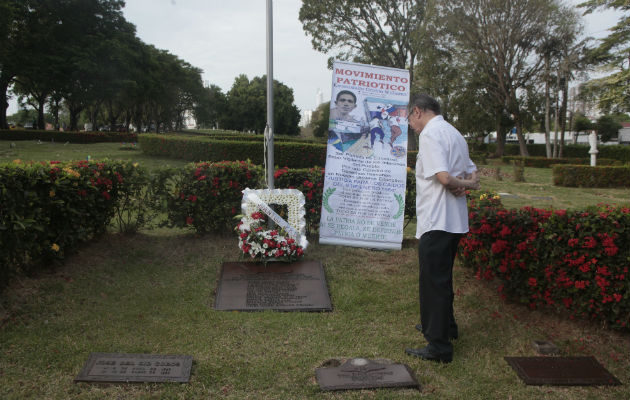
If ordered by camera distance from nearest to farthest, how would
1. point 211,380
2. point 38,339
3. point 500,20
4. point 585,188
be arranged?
point 211,380 → point 38,339 → point 585,188 → point 500,20

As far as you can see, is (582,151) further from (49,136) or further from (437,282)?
(49,136)

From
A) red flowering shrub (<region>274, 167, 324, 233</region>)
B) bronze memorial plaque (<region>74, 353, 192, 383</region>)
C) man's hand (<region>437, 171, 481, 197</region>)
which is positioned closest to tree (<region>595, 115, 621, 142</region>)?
red flowering shrub (<region>274, 167, 324, 233</region>)

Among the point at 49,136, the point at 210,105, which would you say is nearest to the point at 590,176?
the point at 49,136

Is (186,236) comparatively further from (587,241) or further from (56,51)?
(56,51)

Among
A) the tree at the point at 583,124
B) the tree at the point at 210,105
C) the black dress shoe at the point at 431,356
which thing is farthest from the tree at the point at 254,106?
the black dress shoe at the point at 431,356

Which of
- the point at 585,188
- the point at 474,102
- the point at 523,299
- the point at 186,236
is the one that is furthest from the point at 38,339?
the point at 474,102

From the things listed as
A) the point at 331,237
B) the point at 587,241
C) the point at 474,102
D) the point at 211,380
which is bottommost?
the point at 211,380

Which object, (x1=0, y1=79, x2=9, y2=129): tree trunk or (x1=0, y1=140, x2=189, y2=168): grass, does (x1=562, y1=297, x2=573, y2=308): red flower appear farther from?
(x1=0, y1=79, x2=9, y2=129): tree trunk

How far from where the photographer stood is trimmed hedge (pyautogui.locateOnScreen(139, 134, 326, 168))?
17516mm

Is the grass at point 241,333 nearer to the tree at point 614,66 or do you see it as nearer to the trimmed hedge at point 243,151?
the trimmed hedge at point 243,151

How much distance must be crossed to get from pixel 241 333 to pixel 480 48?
3138 centimetres

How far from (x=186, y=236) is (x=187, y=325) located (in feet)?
8.14

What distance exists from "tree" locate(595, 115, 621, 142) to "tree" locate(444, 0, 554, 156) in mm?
28779

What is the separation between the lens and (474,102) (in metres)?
33.8
